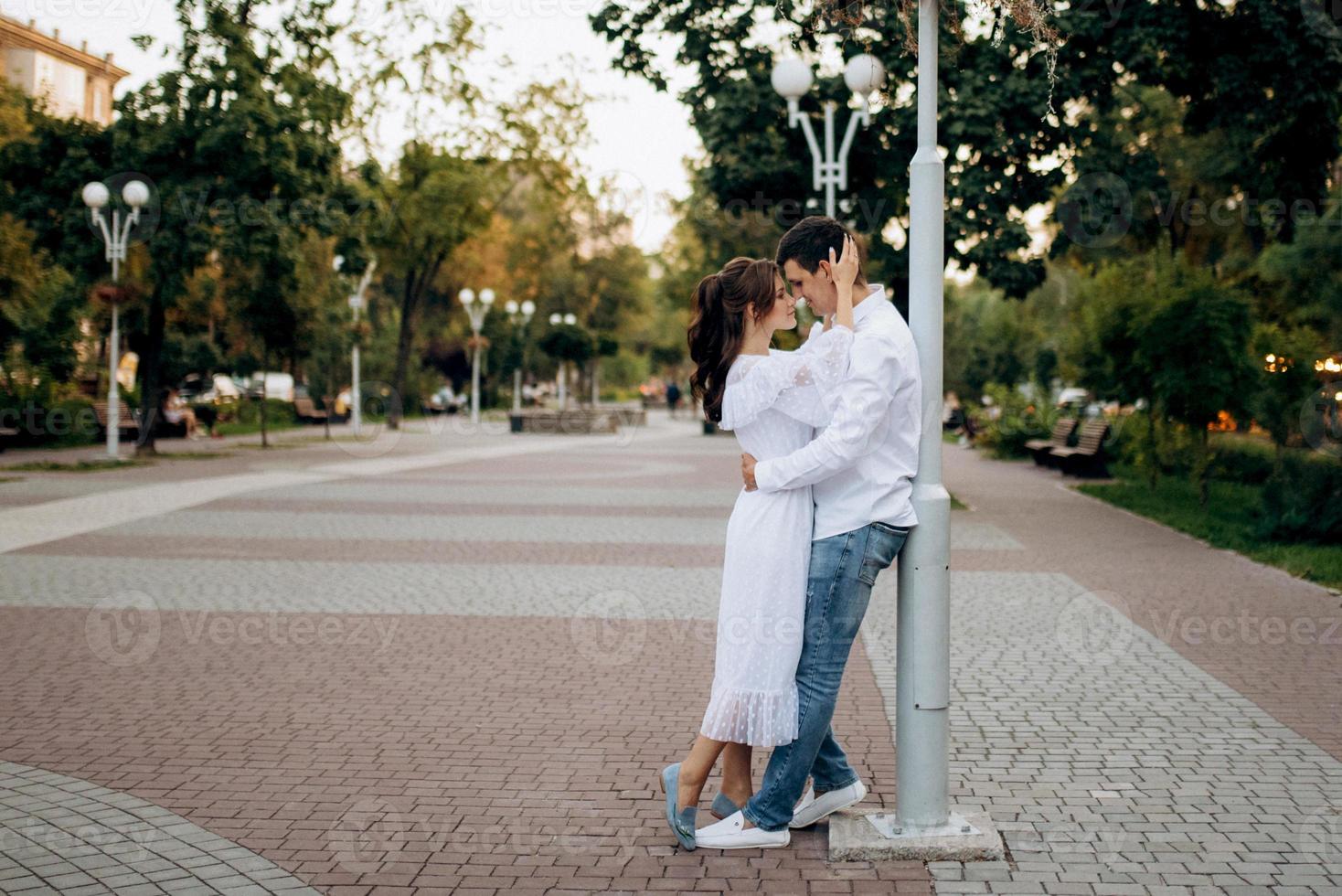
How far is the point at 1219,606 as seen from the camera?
8.80 m

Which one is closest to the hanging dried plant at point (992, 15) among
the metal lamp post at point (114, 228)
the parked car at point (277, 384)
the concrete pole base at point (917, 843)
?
the concrete pole base at point (917, 843)

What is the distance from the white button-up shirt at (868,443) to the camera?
3.80 m

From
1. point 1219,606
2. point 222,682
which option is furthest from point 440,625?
point 1219,606

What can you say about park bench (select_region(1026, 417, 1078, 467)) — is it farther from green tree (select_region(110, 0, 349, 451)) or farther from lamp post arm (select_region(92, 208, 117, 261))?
lamp post arm (select_region(92, 208, 117, 261))

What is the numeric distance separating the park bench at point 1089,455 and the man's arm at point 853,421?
18946 mm

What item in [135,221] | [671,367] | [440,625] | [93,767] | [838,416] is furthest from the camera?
[671,367]

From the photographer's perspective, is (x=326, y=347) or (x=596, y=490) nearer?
(x=596, y=490)

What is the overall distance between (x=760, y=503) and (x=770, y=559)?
0.18 metres

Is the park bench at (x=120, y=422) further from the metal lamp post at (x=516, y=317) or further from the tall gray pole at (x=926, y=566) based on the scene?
the tall gray pole at (x=926, y=566)

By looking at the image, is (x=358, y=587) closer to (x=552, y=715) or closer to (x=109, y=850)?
(x=552, y=715)

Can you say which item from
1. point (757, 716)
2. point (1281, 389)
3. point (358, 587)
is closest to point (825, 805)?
point (757, 716)

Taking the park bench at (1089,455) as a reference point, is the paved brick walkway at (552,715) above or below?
below

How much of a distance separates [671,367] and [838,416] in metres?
78.6

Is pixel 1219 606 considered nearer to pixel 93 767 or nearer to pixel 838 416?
pixel 838 416
